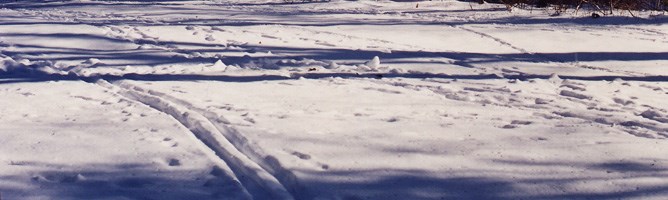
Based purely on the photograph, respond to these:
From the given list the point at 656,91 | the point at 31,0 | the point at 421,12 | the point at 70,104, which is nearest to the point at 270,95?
the point at 70,104

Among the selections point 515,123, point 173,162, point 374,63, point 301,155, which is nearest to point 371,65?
point 374,63

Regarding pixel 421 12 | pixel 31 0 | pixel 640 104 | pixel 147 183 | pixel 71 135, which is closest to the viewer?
pixel 147 183

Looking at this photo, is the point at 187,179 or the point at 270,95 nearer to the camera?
the point at 187,179

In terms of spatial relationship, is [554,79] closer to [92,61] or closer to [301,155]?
[301,155]

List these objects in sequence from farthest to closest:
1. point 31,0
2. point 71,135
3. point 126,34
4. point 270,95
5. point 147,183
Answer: point 31,0
point 126,34
point 270,95
point 71,135
point 147,183

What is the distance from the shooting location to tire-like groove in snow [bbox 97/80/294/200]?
5.09 metres

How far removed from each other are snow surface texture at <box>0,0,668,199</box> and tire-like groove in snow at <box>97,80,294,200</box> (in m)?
0.02

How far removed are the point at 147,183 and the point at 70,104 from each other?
317 centimetres

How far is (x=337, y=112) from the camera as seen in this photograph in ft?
24.6

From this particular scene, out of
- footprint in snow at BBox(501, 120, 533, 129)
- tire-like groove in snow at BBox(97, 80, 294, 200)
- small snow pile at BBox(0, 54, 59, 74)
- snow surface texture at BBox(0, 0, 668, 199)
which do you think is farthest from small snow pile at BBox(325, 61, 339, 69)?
footprint in snow at BBox(501, 120, 533, 129)

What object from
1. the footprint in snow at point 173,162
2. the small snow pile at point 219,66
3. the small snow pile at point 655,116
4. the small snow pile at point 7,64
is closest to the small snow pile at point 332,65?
the small snow pile at point 219,66

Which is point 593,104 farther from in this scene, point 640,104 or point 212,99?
point 212,99

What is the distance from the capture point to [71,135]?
6523 mm

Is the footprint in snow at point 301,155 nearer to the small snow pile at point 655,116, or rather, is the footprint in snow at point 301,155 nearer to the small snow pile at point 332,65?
the small snow pile at point 655,116
